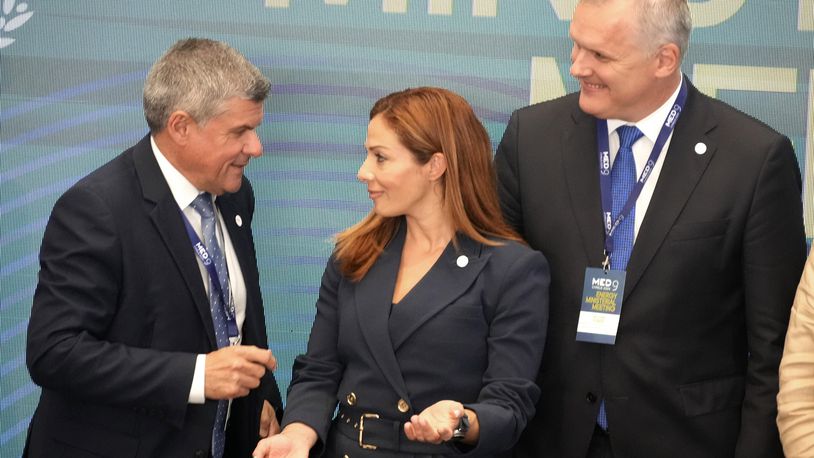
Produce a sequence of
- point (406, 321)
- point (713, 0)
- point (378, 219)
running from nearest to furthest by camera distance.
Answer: point (406, 321) → point (378, 219) → point (713, 0)

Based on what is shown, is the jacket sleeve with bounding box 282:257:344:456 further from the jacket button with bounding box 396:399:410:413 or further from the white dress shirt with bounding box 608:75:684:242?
the white dress shirt with bounding box 608:75:684:242

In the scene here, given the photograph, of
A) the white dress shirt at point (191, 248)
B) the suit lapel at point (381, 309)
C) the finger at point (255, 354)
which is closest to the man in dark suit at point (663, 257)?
the suit lapel at point (381, 309)

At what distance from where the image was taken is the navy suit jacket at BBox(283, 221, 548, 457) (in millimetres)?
2969

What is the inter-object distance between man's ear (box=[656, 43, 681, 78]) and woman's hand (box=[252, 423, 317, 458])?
53.0 inches

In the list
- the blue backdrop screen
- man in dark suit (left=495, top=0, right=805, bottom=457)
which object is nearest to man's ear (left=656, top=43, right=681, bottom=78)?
man in dark suit (left=495, top=0, right=805, bottom=457)

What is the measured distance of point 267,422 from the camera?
3420mm

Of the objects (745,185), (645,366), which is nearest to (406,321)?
(645,366)

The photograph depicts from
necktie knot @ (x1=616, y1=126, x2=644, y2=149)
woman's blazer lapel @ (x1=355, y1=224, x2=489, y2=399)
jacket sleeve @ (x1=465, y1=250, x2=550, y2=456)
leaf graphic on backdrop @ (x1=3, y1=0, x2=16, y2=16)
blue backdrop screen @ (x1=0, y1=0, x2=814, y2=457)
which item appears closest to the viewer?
jacket sleeve @ (x1=465, y1=250, x2=550, y2=456)

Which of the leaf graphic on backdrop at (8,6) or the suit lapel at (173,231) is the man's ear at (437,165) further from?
the leaf graphic on backdrop at (8,6)

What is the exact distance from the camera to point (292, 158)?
4230 millimetres

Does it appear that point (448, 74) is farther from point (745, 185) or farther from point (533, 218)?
point (745, 185)

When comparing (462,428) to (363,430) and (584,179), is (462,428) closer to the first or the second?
(363,430)

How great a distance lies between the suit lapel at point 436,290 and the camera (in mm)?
3008

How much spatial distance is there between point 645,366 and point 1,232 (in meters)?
2.50
